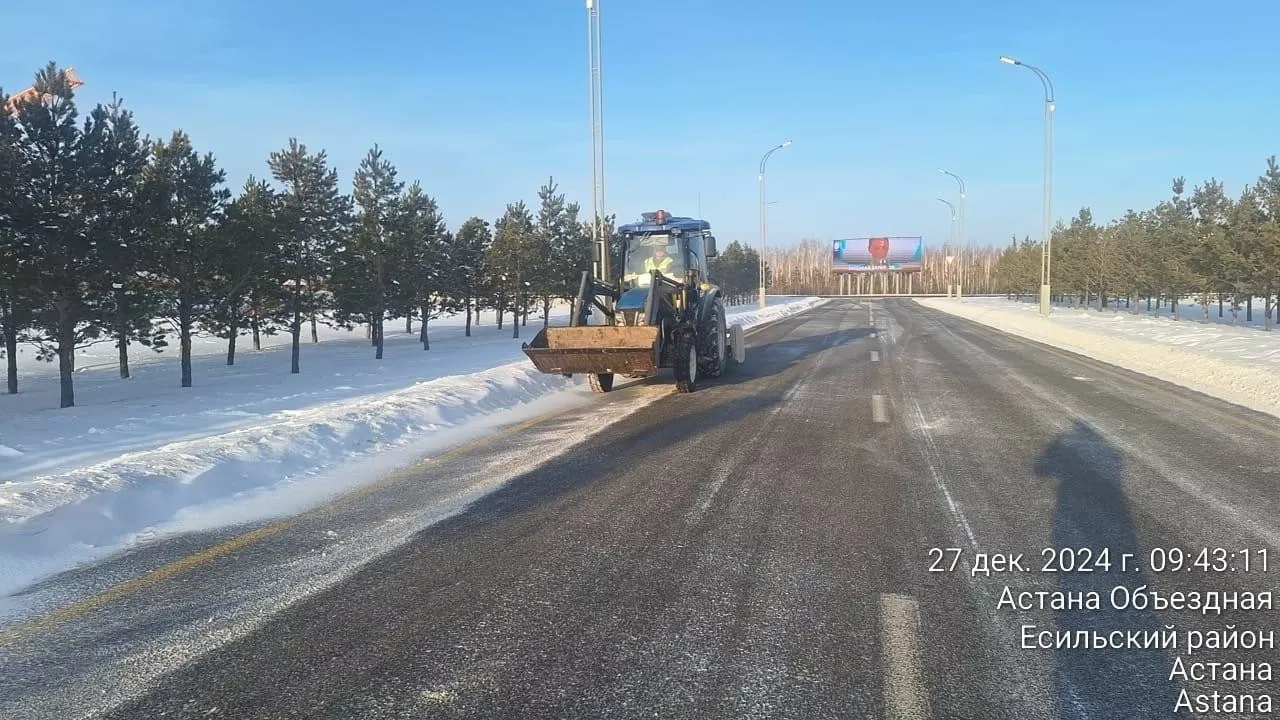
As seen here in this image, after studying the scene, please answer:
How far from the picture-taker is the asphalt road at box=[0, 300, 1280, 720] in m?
3.14

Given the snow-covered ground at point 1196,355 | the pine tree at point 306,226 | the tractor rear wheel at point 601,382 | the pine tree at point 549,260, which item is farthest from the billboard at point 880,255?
the tractor rear wheel at point 601,382

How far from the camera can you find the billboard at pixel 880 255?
370ft

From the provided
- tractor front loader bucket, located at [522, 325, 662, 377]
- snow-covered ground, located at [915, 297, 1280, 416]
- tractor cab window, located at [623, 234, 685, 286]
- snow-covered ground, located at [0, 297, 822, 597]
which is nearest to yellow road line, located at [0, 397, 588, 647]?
snow-covered ground, located at [0, 297, 822, 597]

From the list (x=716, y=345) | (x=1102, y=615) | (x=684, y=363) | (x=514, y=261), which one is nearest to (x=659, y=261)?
(x=716, y=345)

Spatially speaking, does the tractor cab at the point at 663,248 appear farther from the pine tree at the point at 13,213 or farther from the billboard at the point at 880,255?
the billboard at the point at 880,255

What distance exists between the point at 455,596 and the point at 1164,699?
11.2 ft

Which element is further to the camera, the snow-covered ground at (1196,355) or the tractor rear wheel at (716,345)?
the tractor rear wheel at (716,345)

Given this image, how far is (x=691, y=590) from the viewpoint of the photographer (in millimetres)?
4223

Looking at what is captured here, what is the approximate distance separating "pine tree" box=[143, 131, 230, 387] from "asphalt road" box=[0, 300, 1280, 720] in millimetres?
18798

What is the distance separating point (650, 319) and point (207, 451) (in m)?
6.54

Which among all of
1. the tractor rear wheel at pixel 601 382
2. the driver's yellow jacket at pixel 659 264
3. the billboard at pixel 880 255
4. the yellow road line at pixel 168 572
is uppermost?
the billboard at pixel 880 255

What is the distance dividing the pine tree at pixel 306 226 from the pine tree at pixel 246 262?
0.69 meters

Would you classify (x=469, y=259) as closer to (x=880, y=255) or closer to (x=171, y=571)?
(x=171, y=571)

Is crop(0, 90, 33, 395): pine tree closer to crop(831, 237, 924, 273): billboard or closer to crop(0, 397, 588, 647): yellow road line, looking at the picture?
crop(0, 397, 588, 647): yellow road line
